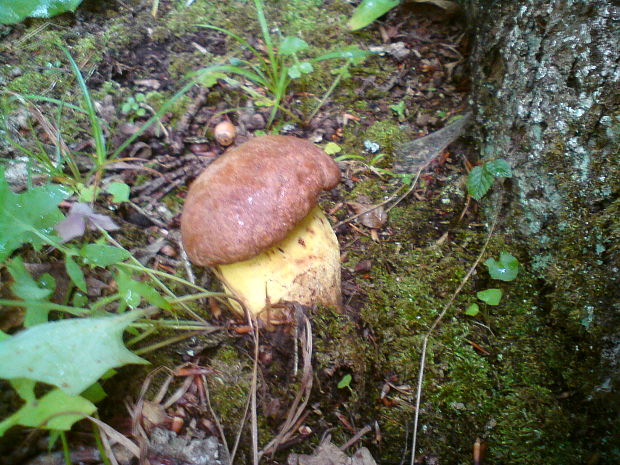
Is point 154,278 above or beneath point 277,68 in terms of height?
beneath

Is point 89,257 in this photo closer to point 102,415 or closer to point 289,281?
point 102,415

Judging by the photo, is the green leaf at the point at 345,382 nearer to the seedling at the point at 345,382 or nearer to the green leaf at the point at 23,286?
the seedling at the point at 345,382

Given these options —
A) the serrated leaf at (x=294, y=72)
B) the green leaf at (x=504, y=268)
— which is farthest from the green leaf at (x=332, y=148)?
the green leaf at (x=504, y=268)

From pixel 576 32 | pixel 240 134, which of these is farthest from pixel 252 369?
pixel 576 32

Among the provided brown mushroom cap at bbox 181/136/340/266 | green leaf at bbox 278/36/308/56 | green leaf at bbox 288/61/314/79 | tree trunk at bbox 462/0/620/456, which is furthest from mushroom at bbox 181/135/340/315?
green leaf at bbox 288/61/314/79

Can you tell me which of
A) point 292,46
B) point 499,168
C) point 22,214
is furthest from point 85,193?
point 499,168

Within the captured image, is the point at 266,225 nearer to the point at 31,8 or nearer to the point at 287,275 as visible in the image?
the point at 287,275

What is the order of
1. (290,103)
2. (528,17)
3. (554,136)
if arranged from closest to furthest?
(554,136), (528,17), (290,103)

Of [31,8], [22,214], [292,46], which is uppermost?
[31,8]
